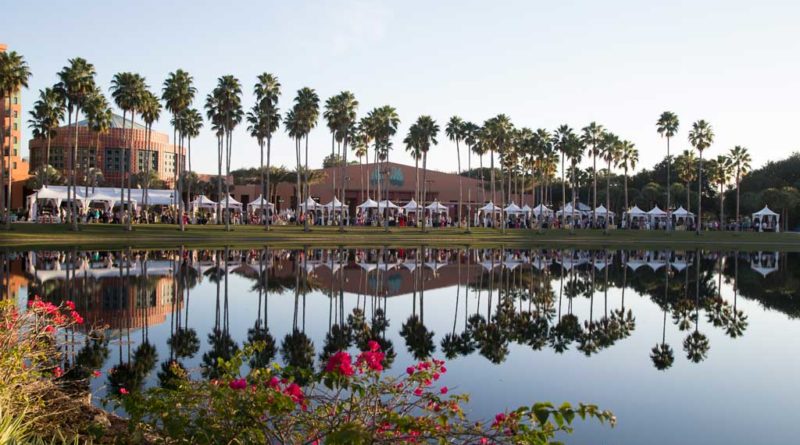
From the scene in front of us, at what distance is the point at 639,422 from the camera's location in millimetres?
10188

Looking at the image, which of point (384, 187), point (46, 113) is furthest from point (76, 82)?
point (384, 187)

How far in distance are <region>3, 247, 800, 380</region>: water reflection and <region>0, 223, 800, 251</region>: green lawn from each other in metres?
8.74

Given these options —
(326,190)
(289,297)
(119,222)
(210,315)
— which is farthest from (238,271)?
(326,190)

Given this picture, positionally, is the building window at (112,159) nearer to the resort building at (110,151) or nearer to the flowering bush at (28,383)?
the resort building at (110,151)

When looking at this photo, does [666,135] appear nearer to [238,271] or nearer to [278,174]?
[278,174]

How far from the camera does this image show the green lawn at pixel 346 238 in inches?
1796

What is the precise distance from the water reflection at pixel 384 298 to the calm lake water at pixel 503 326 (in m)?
0.08

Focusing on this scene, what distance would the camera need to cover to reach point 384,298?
73.3ft

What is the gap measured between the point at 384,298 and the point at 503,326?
5.63 m

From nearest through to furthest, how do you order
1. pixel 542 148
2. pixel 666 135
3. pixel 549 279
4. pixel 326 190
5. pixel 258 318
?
1. pixel 258 318
2. pixel 549 279
3. pixel 666 135
4. pixel 542 148
5. pixel 326 190

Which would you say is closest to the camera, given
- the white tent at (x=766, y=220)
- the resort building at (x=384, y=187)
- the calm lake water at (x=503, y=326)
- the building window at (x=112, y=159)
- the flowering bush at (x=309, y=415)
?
the flowering bush at (x=309, y=415)

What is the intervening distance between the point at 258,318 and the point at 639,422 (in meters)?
10.1

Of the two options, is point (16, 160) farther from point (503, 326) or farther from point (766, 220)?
point (766, 220)

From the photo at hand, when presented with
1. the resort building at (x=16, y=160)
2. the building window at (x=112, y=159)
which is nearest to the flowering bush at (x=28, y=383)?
the resort building at (x=16, y=160)
